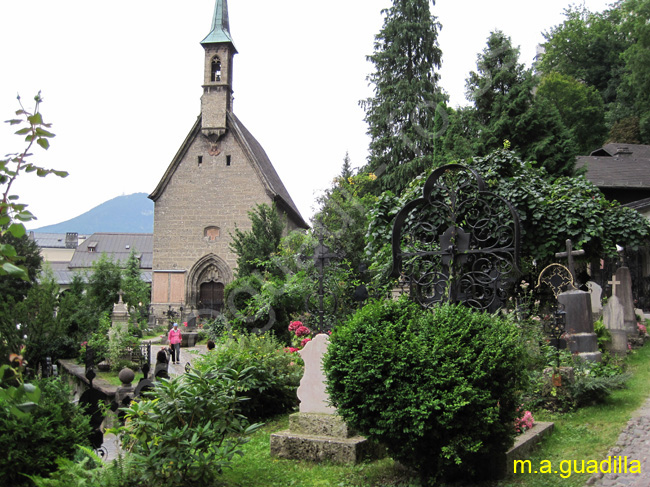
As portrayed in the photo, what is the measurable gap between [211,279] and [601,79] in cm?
2841

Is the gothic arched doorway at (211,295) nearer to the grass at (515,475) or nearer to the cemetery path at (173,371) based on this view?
the cemetery path at (173,371)

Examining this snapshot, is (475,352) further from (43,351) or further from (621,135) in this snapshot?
(621,135)

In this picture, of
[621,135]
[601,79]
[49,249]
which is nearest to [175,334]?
[621,135]

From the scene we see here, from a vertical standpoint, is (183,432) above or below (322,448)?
above

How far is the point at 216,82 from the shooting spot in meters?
34.9

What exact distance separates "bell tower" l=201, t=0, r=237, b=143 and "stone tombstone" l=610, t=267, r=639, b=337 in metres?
26.0

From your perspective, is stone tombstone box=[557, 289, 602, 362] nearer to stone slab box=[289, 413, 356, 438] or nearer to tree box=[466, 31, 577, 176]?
stone slab box=[289, 413, 356, 438]

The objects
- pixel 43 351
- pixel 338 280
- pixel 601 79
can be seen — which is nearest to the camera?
pixel 338 280

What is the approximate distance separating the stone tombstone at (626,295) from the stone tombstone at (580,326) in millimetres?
3849

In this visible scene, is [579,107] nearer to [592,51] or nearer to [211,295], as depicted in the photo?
[592,51]

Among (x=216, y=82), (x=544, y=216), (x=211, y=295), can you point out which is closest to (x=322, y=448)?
(x=544, y=216)

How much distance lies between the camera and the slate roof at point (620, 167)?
73.5 ft

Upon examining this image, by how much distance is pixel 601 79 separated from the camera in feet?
125

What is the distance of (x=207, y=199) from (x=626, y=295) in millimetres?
25743
